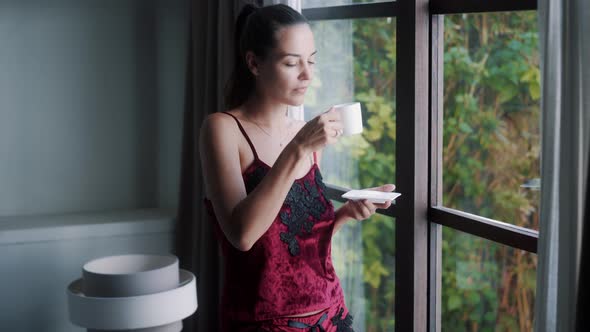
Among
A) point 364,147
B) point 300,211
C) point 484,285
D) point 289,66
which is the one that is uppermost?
point 289,66

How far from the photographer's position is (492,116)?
2035 millimetres

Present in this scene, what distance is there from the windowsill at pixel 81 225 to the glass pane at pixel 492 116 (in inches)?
63.4

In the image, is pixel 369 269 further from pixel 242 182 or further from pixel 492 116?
pixel 242 182

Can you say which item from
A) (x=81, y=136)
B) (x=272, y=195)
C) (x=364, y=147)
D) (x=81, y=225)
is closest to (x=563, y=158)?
(x=272, y=195)

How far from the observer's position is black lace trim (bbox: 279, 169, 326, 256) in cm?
163

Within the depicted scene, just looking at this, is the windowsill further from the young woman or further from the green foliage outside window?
the young woman

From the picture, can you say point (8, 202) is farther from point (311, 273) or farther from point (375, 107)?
point (311, 273)

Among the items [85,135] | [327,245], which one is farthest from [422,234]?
[85,135]

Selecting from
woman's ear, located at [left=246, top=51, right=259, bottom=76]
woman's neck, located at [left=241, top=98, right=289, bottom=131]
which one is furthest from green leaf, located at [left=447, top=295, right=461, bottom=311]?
woman's ear, located at [left=246, top=51, right=259, bottom=76]

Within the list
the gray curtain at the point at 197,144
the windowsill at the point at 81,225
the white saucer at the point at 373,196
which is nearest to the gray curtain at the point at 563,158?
the white saucer at the point at 373,196

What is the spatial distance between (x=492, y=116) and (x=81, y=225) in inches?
76.8

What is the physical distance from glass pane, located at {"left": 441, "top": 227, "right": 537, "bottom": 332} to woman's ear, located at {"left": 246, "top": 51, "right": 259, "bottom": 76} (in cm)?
85

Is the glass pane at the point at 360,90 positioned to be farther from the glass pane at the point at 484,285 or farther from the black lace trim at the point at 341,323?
the black lace trim at the point at 341,323

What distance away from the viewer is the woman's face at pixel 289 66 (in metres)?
1.62
